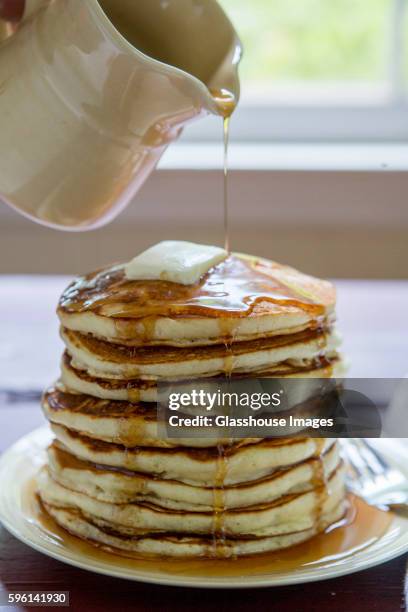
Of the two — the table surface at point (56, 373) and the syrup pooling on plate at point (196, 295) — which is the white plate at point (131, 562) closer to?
the table surface at point (56, 373)

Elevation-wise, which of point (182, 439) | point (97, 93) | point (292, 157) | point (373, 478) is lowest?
point (373, 478)

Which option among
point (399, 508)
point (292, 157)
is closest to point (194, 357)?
point (399, 508)

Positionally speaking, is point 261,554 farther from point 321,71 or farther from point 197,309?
point 321,71

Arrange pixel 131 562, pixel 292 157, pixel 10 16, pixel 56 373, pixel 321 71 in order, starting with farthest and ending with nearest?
pixel 321 71 → pixel 292 157 → pixel 56 373 → pixel 10 16 → pixel 131 562

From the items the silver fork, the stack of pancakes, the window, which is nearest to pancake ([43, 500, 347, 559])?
the stack of pancakes

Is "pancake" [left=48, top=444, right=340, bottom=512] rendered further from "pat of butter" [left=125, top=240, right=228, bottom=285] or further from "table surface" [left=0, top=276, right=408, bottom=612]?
"pat of butter" [left=125, top=240, right=228, bottom=285]

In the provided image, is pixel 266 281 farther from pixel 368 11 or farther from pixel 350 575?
pixel 368 11

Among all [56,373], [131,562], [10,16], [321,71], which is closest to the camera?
[131,562]

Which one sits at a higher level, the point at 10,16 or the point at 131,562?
the point at 10,16
